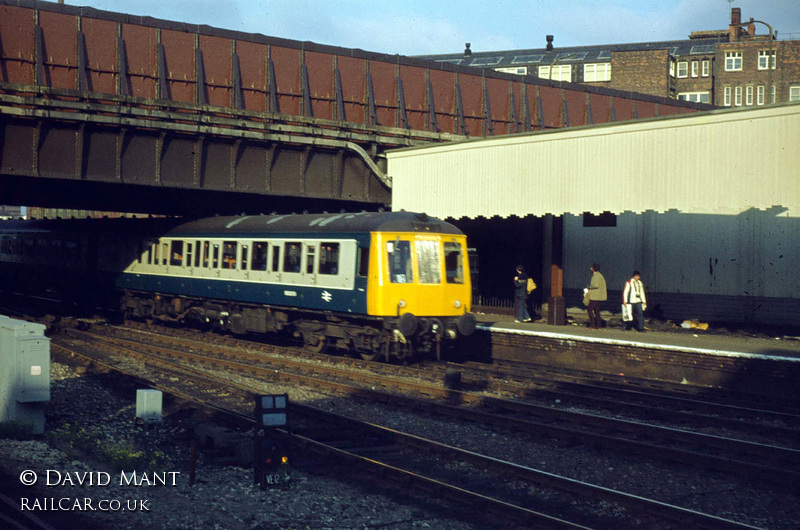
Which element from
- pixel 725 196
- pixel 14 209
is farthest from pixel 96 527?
pixel 14 209

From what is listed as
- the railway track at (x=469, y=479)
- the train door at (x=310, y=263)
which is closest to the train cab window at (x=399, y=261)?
the train door at (x=310, y=263)

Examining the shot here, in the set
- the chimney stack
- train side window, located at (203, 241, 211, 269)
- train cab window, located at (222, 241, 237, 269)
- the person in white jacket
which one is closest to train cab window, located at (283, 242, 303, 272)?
train cab window, located at (222, 241, 237, 269)

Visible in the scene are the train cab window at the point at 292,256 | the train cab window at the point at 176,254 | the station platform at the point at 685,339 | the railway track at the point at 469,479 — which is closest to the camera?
the railway track at the point at 469,479

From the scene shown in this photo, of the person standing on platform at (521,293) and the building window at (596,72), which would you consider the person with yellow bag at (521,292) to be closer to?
the person standing on platform at (521,293)

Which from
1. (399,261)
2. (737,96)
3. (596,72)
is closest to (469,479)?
(399,261)

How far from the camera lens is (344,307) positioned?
1744cm

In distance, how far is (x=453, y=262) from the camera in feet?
58.6

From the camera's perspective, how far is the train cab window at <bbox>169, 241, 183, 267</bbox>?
2359cm

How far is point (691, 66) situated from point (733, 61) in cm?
363

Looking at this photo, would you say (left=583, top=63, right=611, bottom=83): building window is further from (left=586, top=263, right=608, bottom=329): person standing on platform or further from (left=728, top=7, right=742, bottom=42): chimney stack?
(left=586, top=263, right=608, bottom=329): person standing on platform

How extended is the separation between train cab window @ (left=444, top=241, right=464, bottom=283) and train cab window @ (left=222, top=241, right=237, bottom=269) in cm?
617

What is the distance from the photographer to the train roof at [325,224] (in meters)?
17.0

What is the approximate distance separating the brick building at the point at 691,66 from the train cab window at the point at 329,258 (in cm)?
5856

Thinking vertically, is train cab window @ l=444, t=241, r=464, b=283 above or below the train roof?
below
